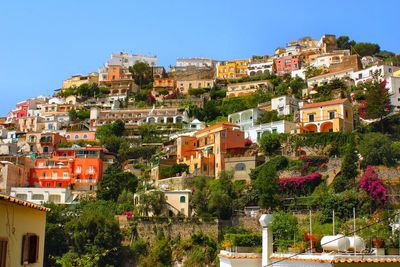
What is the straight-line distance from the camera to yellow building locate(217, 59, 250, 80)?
371 feet

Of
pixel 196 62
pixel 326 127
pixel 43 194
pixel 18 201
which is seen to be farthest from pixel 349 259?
pixel 196 62

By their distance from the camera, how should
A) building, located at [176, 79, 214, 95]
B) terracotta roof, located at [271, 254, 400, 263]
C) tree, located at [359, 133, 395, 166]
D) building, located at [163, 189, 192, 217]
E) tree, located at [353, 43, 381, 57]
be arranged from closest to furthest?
terracotta roof, located at [271, 254, 400, 263]
tree, located at [359, 133, 395, 166]
building, located at [163, 189, 192, 217]
building, located at [176, 79, 214, 95]
tree, located at [353, 43, 381, 57]

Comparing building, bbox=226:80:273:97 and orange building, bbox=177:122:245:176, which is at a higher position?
building, bbox=226:80:273:97

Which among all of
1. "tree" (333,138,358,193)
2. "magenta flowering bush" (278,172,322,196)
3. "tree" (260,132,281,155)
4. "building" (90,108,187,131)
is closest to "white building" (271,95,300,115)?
"tree" (260,132,281,155)

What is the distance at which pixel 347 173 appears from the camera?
166 ft

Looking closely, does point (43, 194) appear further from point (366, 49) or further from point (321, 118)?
point (366, 49)

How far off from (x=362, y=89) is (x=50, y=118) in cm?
4826

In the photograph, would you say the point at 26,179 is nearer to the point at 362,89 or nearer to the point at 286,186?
the point at 286,186

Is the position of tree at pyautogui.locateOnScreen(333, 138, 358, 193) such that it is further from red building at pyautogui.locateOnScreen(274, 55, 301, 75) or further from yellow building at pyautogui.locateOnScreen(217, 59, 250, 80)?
yellow building at pyautogui.locateOnScreen(217, 59, 250, 80)

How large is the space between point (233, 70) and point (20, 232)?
4040 inches

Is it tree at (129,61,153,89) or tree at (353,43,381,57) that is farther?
tree at (353,43,381,57)

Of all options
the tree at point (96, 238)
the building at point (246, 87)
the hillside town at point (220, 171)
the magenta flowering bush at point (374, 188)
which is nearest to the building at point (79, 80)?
the hillside town at point (220, 171)

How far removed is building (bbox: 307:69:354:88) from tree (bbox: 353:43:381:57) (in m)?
26.5

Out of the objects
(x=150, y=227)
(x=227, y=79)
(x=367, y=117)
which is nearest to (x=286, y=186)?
(x=150, y=227)
